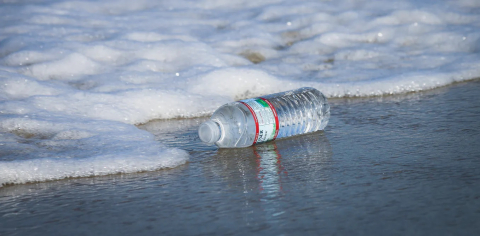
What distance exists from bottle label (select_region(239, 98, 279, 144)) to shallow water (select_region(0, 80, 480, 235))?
0.18 ft

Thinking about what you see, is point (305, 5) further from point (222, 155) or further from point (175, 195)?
point (175, 195)

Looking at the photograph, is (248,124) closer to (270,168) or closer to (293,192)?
(270,168)

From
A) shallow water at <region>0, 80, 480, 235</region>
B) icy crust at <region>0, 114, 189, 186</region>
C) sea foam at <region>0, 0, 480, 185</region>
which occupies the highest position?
sea foam at <region>0, 0, 480, 185</region>

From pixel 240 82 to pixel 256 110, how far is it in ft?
4.77

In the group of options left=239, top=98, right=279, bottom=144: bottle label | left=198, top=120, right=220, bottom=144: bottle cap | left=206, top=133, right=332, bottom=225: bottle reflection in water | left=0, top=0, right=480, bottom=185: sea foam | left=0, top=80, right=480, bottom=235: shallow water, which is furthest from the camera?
left=0, top=0, right=480, bottom=185: sea foam

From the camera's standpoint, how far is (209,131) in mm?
2412

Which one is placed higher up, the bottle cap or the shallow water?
the bottle cap

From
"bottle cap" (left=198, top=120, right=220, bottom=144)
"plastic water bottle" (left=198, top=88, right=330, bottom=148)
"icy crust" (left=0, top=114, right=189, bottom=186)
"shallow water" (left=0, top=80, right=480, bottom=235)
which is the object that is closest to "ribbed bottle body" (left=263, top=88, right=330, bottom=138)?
"plastic water bottle" (left=198, top=88, right=330, bottom=148)

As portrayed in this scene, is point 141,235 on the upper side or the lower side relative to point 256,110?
lower

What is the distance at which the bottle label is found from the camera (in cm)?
252

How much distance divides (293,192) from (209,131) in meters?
0.67

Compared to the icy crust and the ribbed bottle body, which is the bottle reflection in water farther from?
the icy crust

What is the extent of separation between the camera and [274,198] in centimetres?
179

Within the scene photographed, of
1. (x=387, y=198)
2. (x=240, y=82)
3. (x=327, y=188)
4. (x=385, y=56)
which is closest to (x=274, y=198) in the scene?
(x=327, y=188)
